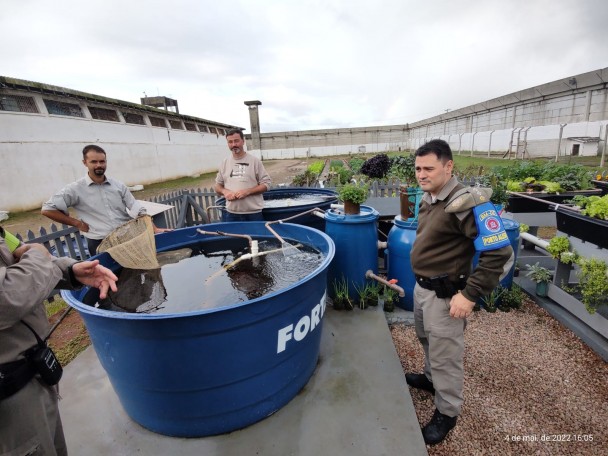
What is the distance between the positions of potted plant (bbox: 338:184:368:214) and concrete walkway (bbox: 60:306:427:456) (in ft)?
5.16

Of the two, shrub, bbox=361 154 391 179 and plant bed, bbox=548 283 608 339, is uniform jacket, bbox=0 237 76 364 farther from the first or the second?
plant bed, bbox=548 283 608 339

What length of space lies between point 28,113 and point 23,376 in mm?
13557

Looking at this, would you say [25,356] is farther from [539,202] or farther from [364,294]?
[539,202]

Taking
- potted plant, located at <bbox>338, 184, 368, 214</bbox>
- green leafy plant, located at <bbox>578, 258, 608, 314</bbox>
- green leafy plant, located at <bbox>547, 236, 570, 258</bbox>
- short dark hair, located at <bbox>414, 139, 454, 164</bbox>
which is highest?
short dark hair, located at <bbox>414, 139, 454, 164</bbox>

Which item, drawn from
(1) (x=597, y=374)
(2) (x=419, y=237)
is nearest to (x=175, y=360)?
(2) (x=419, y=237)

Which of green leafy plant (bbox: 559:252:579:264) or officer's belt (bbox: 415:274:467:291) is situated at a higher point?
officer's belt (bbox: 415:274:467:291)

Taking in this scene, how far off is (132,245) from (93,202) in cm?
141

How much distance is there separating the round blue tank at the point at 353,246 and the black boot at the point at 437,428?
64.2 inches

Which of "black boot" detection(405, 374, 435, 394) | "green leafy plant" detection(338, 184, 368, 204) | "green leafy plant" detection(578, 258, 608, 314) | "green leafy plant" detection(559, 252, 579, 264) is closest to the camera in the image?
"black boot" detection(405, 374, 435, 394)

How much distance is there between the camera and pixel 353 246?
→ 11.5ft

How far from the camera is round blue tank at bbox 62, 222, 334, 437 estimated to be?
1771mm

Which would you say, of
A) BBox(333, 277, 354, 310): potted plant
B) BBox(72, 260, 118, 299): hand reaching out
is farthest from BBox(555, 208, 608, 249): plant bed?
BBox(72, 260, 118, 299): hand reaching out

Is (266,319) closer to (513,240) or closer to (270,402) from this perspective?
(270,402)

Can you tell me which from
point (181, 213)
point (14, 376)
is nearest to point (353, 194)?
point (14, 376)
